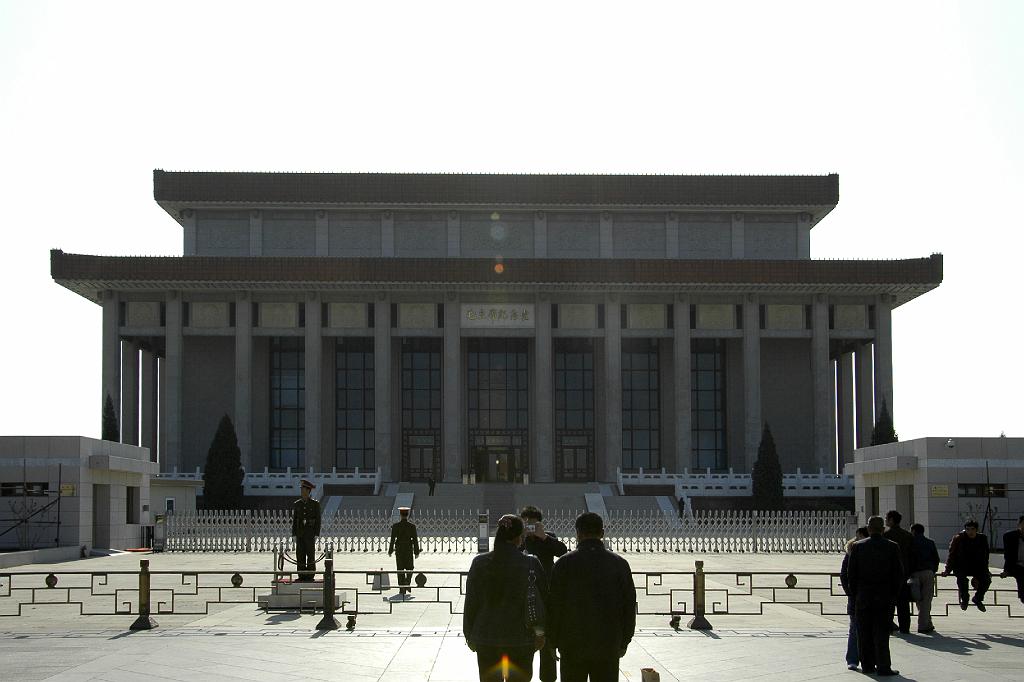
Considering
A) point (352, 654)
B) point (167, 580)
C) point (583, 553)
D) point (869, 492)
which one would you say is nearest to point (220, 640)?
point (352, 654)

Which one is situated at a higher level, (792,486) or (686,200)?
(686,200)

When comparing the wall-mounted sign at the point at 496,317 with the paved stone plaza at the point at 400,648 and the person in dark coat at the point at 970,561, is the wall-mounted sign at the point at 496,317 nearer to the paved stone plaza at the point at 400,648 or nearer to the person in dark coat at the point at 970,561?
the paved stone plaza at the point at 400,648

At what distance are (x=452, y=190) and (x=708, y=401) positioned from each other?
19.8 m

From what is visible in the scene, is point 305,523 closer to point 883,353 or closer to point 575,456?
point 575,456

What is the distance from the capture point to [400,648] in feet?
53.6

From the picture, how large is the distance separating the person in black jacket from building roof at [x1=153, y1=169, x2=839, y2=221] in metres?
65.7

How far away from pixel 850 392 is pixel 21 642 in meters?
66.2

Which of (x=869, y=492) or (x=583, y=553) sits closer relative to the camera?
(x=583, y=553)

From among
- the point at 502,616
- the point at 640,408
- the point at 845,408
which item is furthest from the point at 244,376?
the point at 502,616

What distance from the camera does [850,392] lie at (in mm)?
77312

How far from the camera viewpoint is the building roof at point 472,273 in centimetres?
6894

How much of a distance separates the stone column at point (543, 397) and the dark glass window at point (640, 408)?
238 inches

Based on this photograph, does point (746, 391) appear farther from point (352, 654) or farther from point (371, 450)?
point (352, 654)

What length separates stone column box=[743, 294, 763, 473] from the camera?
70375 mm
